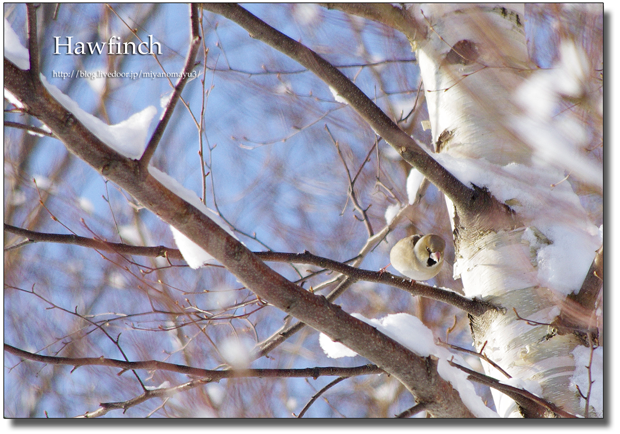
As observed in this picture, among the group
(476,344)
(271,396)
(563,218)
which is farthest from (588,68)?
(271,396)

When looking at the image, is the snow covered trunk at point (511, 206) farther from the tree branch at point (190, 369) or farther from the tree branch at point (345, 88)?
the tree branch at point (190, 369)

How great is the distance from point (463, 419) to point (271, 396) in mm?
1236

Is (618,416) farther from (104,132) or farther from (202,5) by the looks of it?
(202,5)

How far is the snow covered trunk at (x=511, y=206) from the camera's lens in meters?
1.45

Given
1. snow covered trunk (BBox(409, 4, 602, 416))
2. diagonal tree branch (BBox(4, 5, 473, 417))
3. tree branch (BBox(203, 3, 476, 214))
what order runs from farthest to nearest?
tree branch (BBox(203, 3, 476, 214)) < snow covered trunk (BBox(409, 4, 602, 416)) < diagonal tree branch (BBox(4, 5, 473, 417))

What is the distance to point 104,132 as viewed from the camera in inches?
39.1

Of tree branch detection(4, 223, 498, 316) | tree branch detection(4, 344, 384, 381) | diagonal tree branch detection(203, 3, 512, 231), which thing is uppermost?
diagonal tree branch detection(203, 3, 512, 231)

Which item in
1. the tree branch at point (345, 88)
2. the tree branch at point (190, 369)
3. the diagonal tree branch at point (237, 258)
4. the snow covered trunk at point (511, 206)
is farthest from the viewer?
the tree branch at point (345, 88)

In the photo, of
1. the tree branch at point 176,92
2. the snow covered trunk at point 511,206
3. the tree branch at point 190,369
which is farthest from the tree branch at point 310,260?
the tree branch at point 176,92

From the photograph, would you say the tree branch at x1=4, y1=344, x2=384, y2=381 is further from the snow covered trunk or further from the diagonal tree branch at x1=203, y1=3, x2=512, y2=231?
the diagonal tree branch at x1=203, y1=3, x2=512, y2=231

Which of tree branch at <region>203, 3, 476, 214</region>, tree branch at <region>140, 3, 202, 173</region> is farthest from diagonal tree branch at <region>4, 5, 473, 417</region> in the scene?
tree branch at <region>203, 3, 476, 214</region>

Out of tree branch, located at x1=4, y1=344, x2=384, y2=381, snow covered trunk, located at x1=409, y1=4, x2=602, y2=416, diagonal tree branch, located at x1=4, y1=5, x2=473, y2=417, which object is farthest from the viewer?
snow covered trunk, located at x1=409, y1=4, x2=602, y2=416

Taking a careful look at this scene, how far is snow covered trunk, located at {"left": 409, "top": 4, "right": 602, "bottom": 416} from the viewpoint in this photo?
145 cm

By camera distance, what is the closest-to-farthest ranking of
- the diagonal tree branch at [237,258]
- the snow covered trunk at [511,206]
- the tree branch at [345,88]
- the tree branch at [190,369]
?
1. the diagonal tree branch at [237,258]
2. the tree branch at [190,369]
3. the snow covered trunk at [511,206]
4. the tree branch at [345,88]
